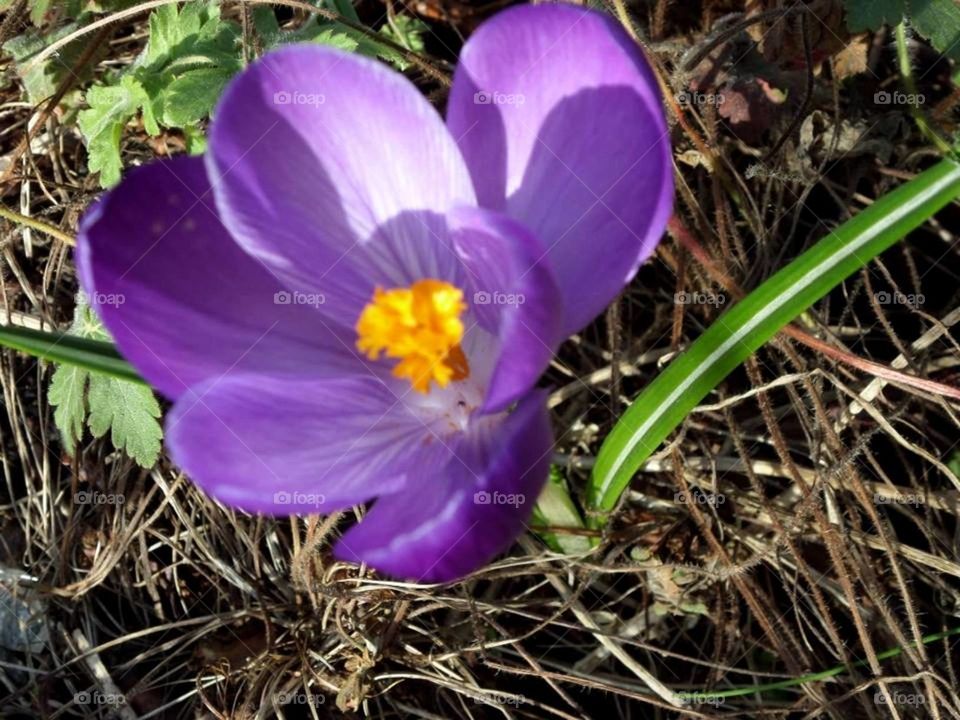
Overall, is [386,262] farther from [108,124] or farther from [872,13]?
[872,13]

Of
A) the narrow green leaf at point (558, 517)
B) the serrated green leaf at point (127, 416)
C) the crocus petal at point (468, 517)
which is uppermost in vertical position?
the crocus petal at point (468, 517)

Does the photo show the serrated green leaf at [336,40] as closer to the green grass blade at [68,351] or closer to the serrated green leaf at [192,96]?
the serrated green leaf at [192,96]

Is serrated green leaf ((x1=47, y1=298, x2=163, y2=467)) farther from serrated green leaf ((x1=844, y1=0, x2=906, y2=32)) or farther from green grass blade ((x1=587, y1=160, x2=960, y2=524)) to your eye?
serrated green leaf ((x1=844, y1=0, x2=906, y2=32))

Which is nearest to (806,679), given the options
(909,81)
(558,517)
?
(558,517)

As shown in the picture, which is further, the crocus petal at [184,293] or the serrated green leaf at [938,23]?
the serrated green leaf at [938,23]

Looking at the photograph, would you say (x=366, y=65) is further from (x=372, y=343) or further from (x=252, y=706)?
(x=252, y=706)

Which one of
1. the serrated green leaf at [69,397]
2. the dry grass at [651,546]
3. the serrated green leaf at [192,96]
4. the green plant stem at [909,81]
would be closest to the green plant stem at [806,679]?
the dry grass at [651,546]

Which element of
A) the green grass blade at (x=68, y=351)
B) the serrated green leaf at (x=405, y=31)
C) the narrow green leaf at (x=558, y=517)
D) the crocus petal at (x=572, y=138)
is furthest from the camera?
the serrated green leaf at (x=405, y=31)

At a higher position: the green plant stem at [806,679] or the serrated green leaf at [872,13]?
the serrated green leaf at [872,13]

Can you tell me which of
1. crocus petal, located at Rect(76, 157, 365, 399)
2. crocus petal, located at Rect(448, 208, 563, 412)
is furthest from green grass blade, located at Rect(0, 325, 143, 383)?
crocus petal, located at Rect(448, 208, 563, 412)
